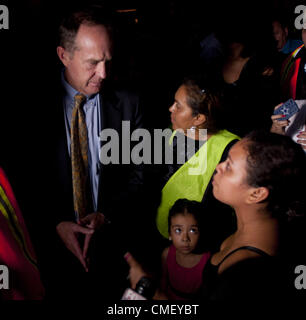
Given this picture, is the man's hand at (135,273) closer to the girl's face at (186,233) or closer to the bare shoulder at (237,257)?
the bare shoulder at (237,257)

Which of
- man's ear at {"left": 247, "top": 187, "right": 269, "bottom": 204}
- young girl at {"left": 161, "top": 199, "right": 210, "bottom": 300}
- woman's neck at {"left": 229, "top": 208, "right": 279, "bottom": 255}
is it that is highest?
man's ear at {"left": 247, "top": 187, "right": 269, "bottom": 204}

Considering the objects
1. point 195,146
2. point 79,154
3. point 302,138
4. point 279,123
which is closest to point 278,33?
point 279,123

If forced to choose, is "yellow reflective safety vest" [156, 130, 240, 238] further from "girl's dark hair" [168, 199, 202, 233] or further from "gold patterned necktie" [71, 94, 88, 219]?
"gold patterned necktie" [71, 94, 88, 219]

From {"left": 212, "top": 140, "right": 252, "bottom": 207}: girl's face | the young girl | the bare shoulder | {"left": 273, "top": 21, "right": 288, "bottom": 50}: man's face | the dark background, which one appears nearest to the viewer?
the bare shoulder

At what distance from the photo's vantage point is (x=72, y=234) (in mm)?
1537

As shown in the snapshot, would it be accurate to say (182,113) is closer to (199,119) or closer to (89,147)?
(199,119)

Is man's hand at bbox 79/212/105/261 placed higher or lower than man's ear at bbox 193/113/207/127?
lower

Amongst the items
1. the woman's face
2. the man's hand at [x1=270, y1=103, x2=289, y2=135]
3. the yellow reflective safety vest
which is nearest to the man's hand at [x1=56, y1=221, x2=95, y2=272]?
the yellow reflective safety vest

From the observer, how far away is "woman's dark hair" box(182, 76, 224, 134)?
1944mm

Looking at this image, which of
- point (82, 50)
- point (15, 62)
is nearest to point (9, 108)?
point (15, 62)

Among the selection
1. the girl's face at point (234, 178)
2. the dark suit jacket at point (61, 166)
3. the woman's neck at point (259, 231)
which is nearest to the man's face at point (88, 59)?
the dark suit jacket at point (61, 166)

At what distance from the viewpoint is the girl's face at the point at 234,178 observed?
1229 mm

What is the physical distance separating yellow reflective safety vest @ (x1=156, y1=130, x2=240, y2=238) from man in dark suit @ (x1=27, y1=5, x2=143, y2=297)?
0.27 metres

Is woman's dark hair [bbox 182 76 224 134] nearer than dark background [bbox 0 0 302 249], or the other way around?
dark background [bbox 0 0 302 249]
